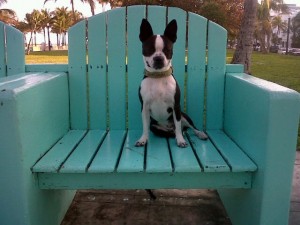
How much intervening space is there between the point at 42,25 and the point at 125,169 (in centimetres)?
6367

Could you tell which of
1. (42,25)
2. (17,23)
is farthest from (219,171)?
(42,25)

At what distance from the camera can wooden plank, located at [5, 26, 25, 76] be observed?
3.27 metres

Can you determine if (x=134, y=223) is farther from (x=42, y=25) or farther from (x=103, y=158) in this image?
(x=42, y=25)

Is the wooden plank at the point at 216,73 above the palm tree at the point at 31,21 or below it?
below

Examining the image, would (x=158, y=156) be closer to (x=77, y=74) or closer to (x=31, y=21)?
(x=77, y=74)

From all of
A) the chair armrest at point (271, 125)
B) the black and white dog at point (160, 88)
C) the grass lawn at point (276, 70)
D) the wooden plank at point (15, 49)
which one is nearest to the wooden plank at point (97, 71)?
Answer: the black and white dog at point (160, 88)

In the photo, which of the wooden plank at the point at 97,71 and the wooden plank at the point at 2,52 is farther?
the wooden plank at the point at 2,52

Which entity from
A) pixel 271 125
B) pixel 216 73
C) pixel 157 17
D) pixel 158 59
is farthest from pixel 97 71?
pixel 271 125

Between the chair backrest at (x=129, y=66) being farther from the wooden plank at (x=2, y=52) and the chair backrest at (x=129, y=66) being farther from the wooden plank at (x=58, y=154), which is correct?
the wooden plank at (x=2, y=52)

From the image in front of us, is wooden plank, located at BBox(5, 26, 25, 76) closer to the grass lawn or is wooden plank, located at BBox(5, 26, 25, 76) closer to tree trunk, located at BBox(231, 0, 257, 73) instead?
tree trunk, located at BBox(231, 0, 257, 73)

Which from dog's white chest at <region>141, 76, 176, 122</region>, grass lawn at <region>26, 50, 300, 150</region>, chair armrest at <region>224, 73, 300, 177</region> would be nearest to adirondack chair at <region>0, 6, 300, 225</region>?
chair armrest at <region>224, 73, 300, 177</region>

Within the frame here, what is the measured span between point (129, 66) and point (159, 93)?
1.93ft

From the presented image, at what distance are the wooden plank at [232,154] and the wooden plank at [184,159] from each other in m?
0.21

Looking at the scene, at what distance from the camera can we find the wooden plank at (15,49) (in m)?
3.27
